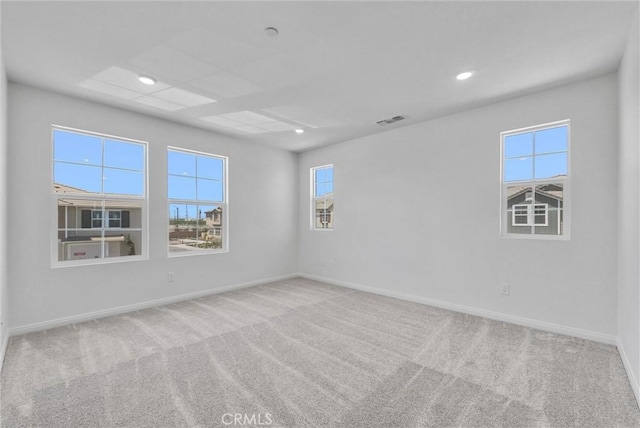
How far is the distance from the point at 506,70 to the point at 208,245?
4.52 meters

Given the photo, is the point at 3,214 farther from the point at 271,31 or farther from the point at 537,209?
the point at 537,209

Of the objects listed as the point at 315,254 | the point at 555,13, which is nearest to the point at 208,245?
the point at 315,254

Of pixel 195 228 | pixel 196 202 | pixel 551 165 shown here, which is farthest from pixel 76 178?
pixel 551 165

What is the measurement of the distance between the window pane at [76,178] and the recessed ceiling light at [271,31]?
9.46 ft

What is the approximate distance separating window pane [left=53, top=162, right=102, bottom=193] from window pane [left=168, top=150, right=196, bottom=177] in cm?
87

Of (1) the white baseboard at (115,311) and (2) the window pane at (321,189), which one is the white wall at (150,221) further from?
(2) the window pane at (321,189)

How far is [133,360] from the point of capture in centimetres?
240

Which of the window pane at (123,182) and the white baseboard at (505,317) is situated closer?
the white baseboard at (505,317)

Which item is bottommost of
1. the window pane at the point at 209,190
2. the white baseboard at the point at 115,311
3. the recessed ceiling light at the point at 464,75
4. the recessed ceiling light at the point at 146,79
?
the white baseboard at the point at 115,311

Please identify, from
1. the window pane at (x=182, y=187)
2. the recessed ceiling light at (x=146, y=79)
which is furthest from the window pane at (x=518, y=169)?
the window pane at (x=182, y=187)

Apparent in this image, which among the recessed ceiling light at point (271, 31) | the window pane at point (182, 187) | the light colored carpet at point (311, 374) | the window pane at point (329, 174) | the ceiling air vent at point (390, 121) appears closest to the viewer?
the light colored carpet at point (311, 374)

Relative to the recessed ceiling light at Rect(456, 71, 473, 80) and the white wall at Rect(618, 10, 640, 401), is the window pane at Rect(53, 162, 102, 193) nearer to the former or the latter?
the recessed ceiling light at Rect(456, 71, 473, 80)

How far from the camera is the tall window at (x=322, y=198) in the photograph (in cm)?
539

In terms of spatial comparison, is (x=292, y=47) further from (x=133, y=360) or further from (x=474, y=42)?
(x=133, y=360)
